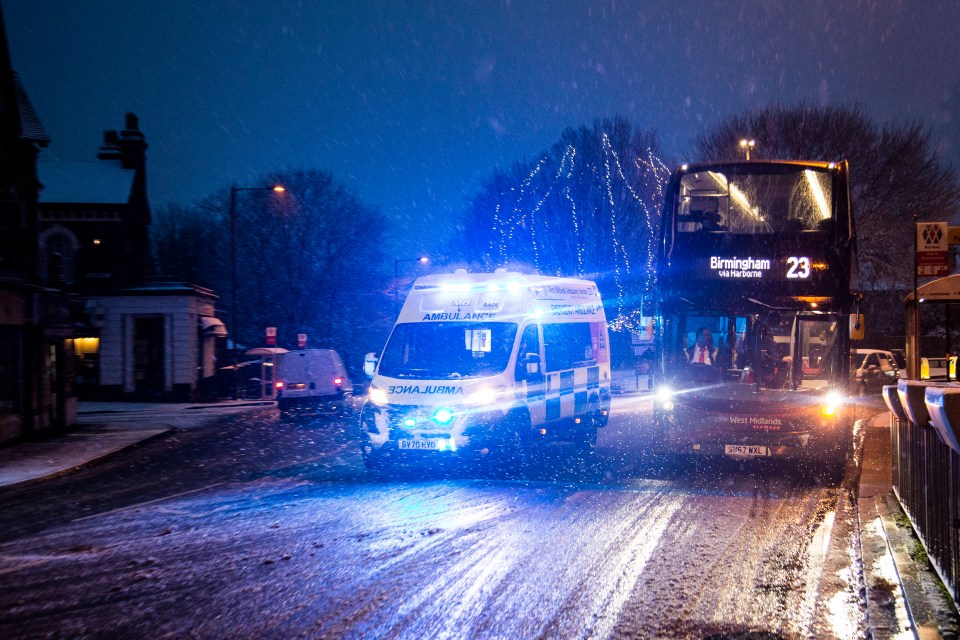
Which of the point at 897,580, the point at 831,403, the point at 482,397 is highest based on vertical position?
the point at 482,397

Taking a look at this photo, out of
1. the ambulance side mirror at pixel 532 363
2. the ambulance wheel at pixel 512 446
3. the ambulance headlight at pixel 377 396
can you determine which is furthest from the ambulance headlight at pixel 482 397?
the ambulance headlight at pixel 377 396

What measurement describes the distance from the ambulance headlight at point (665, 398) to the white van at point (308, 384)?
12380mm

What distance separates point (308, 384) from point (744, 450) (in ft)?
44.6

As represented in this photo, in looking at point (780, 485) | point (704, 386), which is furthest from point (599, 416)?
point (780, 485)

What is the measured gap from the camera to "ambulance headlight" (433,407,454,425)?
1131 cm

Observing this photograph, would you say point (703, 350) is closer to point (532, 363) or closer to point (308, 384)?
point (532, 363)

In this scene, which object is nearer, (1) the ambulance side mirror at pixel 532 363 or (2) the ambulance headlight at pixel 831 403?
(2) the ambulance headlight at pixel 831 403

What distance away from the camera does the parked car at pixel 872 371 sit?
31.3m

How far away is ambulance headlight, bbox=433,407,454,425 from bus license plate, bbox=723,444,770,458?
3892 millimetres

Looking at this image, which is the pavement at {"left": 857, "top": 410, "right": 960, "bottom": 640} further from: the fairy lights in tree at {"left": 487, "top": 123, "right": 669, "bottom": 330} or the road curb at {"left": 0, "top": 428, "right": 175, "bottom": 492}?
the fairy lights in tree at {"left": 487, "top": 123, "right": 669, "bottom": 330}

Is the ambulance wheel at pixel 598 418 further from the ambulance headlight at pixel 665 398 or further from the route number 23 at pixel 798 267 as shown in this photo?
the route number 23 at pixel 798 267

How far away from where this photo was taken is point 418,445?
11.4 metres

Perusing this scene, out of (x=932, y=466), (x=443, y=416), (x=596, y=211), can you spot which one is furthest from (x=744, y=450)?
(x=596, y=211)

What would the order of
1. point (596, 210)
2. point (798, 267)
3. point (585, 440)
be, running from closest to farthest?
1. point (798, 267)
2. point (585, 440)
3. point (596, 210)
